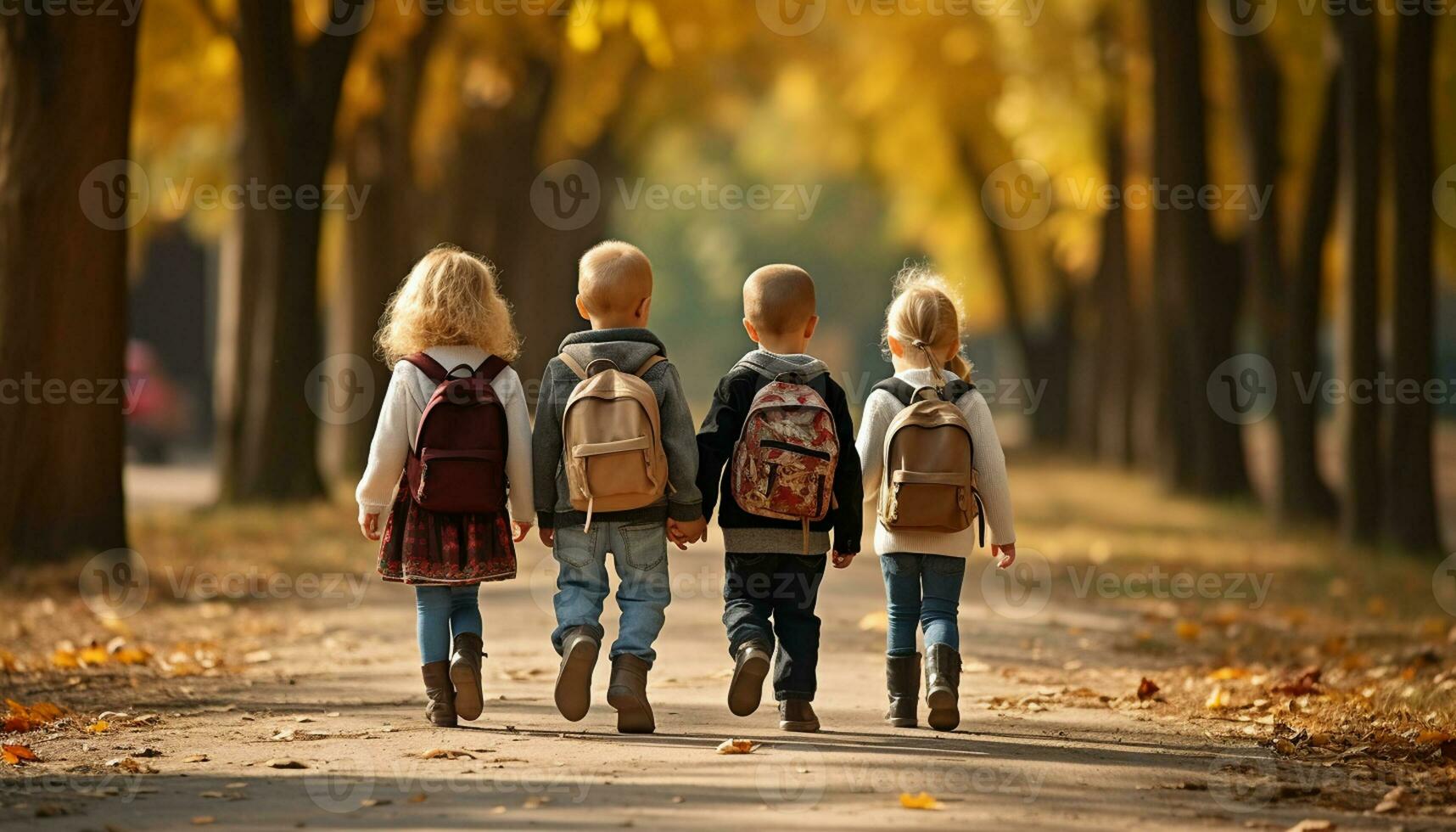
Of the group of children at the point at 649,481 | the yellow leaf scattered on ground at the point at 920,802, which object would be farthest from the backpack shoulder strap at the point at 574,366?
the yellow leaf scattered on ground at the point at 920,802

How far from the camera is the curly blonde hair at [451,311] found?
642 centimetres

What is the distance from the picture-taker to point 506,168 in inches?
968

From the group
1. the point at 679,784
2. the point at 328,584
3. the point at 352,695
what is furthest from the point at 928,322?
the point at 328,584

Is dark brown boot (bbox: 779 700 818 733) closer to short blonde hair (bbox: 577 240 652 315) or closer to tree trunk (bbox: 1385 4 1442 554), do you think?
short blonde hair (bbox: 577 240 652 315)

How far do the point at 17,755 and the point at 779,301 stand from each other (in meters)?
2.78

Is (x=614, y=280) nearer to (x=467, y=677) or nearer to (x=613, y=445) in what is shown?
(x=613, y=445)

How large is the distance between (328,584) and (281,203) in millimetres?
5304

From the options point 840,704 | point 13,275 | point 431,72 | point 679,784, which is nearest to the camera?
point 679,784

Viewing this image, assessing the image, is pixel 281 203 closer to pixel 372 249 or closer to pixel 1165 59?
pixel 372 249

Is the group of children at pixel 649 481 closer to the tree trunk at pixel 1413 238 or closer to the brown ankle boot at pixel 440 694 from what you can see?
the brown ankle boot at pixel 440 694

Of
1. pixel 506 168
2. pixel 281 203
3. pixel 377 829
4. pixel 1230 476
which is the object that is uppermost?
pixel 506 168

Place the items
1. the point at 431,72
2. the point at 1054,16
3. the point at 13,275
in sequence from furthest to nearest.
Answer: the point at 1054,16 → the point at 431,72 → the point at 13,275

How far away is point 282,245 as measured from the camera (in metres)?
16.3

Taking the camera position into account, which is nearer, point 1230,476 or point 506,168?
point 1230,476
